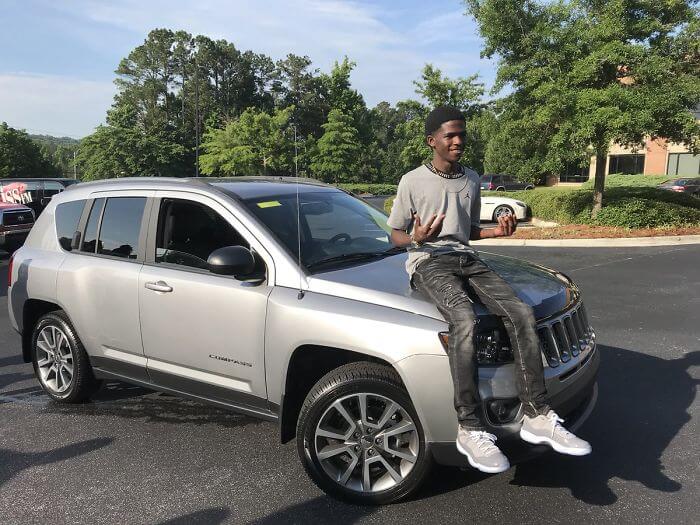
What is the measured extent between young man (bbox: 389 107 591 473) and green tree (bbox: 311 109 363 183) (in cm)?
4408

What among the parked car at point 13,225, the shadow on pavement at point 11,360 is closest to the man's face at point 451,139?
the shadow on pavement at point 11,360

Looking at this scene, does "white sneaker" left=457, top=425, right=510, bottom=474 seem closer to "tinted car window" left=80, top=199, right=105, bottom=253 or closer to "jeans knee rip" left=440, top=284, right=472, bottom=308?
"jeans knee rip" left=440, top=284, right=472, bottom=308

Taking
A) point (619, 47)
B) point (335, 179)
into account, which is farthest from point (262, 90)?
point (619, 47)

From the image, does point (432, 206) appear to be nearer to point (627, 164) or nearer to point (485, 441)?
point (485, 441)

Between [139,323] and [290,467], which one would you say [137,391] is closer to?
[139,323]

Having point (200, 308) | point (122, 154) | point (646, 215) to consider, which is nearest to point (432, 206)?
point (200, 308)

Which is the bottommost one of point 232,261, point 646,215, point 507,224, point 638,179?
point 646,215

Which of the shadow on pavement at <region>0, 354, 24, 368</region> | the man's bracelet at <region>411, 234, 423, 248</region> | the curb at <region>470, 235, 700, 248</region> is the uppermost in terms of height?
the man's bracelet at <region>411, 234, 423, 248</region>

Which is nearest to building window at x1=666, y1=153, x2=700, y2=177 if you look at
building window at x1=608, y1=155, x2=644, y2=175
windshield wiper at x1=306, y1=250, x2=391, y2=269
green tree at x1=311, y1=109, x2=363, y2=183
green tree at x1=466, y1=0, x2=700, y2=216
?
building window at x1=608, y1=155, x2=644, y2=175

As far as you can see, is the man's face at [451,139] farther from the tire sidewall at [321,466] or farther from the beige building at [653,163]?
the beige building at [653,163]

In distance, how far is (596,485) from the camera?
10.2 feet

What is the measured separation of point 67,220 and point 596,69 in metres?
13.5

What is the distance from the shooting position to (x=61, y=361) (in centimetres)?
437

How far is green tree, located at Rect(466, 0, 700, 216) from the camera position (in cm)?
1355
